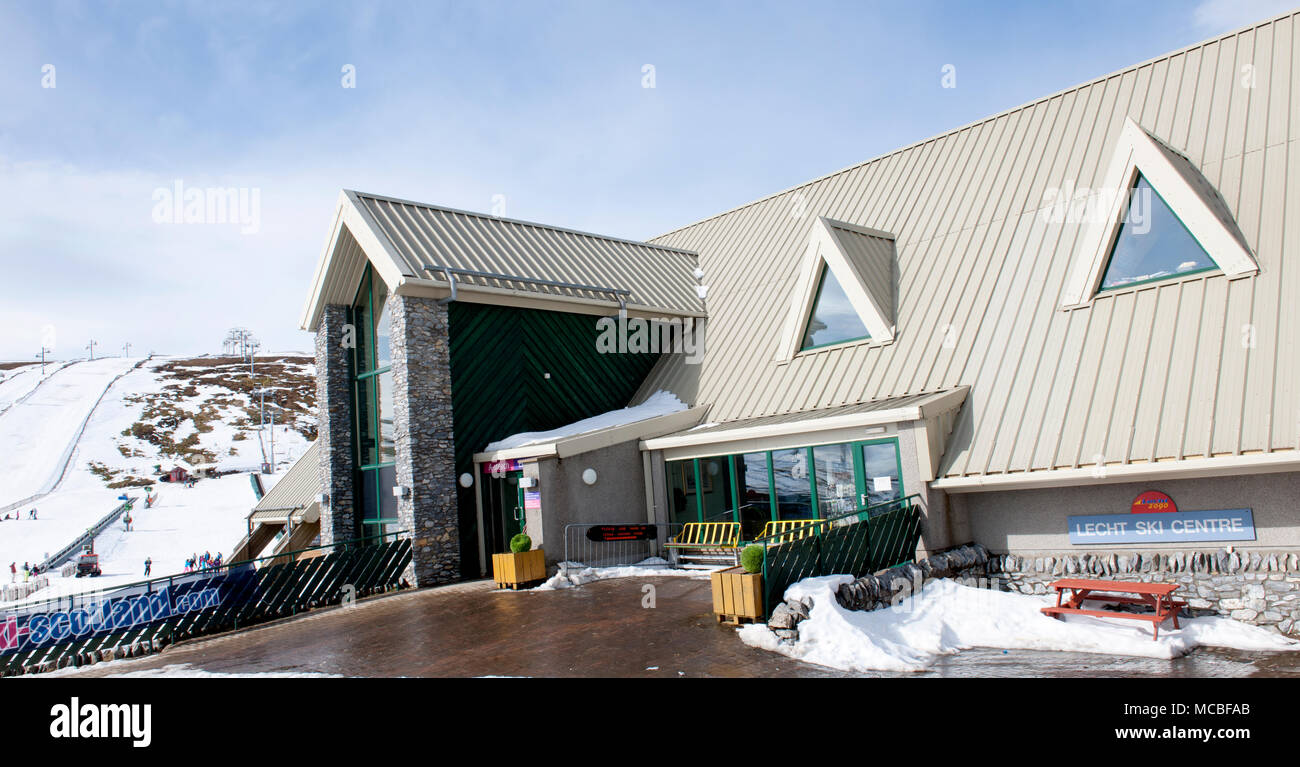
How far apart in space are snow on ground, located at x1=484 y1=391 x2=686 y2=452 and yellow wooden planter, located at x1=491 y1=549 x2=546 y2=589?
2220mm

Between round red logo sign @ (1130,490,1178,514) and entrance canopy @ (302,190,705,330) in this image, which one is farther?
entrance canopy @ (302,190,705,330)

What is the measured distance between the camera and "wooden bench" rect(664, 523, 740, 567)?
13961 millimetres

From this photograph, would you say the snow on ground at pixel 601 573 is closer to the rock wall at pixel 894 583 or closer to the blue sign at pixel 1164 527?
the rock wall at pixel 894 583

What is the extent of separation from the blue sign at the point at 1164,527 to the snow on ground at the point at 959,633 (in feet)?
3.65

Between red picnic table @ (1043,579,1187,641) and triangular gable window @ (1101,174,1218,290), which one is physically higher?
triangular gable window @ (1101,174,1218,290)

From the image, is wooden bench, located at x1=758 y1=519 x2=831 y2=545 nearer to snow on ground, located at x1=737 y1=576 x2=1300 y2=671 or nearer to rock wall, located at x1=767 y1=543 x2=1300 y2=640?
rock wall, located at x1=767 y1=543 x2=1300 y2=640

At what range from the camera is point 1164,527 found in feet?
32.1

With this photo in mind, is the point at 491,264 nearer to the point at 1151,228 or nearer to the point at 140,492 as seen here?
the point at 1151,228

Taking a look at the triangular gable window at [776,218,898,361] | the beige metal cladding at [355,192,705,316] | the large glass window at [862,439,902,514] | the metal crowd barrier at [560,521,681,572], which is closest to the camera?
the large glass window at [862,439,902,514]

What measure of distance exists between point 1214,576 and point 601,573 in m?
9.02

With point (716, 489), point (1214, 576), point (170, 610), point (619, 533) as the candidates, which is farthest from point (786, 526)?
point (170, 610)

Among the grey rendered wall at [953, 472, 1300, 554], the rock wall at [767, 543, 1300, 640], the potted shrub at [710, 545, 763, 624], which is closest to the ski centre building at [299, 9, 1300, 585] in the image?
the grey rendered wall at [953, 472, 1300, 554]
